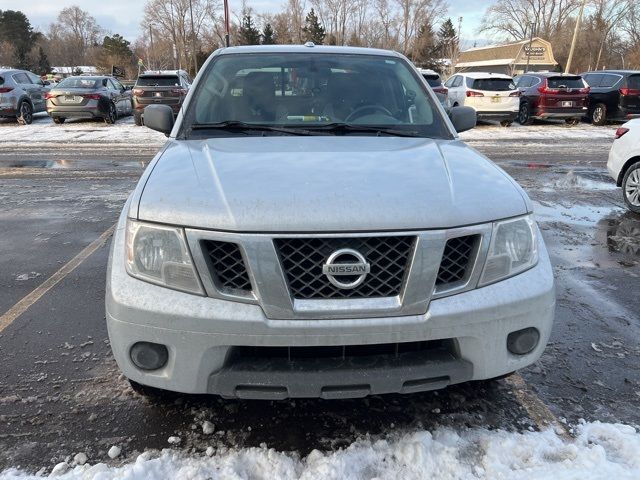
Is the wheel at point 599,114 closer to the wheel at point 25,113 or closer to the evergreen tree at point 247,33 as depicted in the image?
the wheel at point 25,113

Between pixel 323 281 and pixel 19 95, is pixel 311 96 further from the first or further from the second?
pixel 19 95

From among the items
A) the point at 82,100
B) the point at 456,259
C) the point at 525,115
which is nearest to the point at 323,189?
the point at 456,259

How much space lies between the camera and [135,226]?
2336mm

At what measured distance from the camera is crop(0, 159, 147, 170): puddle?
34.6 feet

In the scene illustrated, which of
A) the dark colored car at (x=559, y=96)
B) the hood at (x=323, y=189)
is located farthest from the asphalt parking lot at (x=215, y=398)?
the dark colored car at (x=559, y=96)

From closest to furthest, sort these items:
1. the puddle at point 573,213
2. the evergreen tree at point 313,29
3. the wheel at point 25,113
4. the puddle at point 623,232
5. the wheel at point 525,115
Result: the puddle at point 623,232
the puddle at point 573,213
the wheel at point 25,113
the wheel at point 525,115
the evergreen tree at point 313,29

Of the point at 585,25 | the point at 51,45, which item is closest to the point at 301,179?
the point at 585,25

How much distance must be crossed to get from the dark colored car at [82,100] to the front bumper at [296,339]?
17.9m

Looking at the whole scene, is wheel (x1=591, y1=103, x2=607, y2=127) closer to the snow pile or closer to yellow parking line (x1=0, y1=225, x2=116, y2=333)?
yellow parking line (x1=0, y1=225, x2=116, y2=333)

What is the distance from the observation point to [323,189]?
232 centimetres

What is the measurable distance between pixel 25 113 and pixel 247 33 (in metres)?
43.2

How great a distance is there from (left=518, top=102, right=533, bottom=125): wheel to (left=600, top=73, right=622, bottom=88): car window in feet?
8.55

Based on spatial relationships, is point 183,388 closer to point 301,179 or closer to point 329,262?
point 329,262

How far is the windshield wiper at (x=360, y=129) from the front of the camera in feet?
11.1
